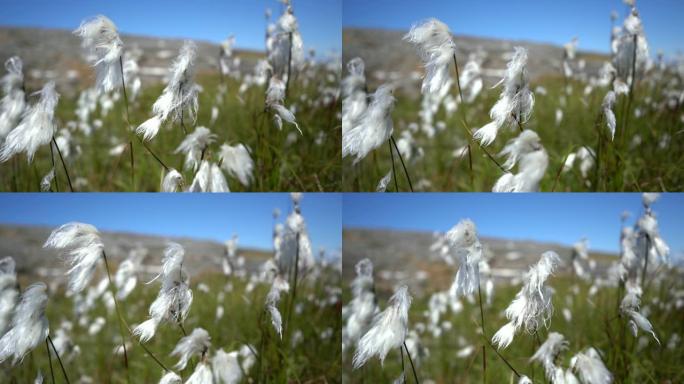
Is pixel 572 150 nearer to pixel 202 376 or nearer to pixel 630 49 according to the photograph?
→ pixel 630 49

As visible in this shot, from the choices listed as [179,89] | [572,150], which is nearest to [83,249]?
[179,89]

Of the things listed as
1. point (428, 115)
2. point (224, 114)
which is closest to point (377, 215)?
point (428, 115)

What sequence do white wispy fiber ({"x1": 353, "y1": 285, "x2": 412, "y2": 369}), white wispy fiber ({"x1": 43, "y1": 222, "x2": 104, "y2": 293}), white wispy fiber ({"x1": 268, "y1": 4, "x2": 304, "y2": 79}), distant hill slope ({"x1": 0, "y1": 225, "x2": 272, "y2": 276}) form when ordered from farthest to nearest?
white wispy fiber ({"x1": 268, "y1": 4, "x2": 304, "y2": 79}), distant hill slope ({"x1": 0, "y1": 225, "x2": 272, "y2": 276}), white wispy fiber ({"x1": 43, "y1": 222, "x2": 104, "y2": 293}), white wispy fiber ({"x1": 353, "y1": 285, "x2": 412, "y2": 369})

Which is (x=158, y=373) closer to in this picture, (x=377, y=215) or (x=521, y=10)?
(x=377, y=215)

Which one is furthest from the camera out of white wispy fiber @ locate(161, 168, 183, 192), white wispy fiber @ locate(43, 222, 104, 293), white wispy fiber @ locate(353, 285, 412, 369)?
white wispy fiber @ locate(161, 168, 183, 192)

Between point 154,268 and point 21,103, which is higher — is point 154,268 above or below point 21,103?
below

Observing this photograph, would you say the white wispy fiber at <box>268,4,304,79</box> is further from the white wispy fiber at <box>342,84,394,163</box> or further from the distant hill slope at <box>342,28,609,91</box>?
the white wispy fiber at <box>342,84,394,163</box>

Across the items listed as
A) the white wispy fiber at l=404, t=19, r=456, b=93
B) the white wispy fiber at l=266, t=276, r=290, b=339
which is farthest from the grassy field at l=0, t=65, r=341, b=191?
the white wispy fiber at l=404, t=19, r=456, b=93

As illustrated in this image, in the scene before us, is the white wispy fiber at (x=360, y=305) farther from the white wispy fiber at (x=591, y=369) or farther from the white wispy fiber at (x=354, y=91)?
the white wispy fiber at (x=591, y=369)
